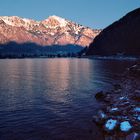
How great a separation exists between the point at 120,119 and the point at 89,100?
17182 millimetres

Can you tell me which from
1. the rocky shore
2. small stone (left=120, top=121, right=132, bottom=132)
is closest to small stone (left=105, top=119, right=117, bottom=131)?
the rocky shore

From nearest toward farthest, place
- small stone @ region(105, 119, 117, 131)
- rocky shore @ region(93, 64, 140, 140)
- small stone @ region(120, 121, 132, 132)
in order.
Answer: rocky shore @ region(93, 64, 140, 140), small stone @ region(120, 121, 132, 132), small stone @ region(105, 119, 117, 131)

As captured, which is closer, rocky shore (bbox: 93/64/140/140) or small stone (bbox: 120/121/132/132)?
rocky shore (bbox: 93/64/140/140)

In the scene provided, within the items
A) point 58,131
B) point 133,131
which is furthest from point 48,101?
point 133,131

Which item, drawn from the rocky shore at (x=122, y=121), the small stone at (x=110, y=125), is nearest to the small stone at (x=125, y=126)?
the rocky shore at (x=122, y=121)

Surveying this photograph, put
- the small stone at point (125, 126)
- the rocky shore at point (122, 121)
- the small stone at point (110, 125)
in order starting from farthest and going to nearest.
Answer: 1. the small stone at point (110, 125)
2. the small stone at point (125, 126)
3. the rocky shore at point (122, 121)

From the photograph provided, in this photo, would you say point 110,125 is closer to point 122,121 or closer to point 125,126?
point 122,121

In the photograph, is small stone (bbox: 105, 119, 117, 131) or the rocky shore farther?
small stone (bbox: 105, 119, 117, 131)

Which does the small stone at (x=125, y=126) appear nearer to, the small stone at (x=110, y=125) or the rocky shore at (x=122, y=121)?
the rocky shore at (x=122, y=121)

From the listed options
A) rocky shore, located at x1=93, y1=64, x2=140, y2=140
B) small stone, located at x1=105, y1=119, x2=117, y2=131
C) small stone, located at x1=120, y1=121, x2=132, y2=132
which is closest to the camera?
rocky shore, located at x1=93, y1=64, x2=140, y2=140

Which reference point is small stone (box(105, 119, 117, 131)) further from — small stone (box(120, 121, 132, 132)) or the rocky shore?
small stone (box(120, 121, 132, 132))

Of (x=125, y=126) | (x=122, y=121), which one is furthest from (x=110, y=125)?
(x=125, y=126)

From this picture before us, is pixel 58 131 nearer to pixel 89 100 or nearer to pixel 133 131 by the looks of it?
pixel 133 131

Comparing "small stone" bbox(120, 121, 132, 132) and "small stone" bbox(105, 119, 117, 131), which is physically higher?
"small stone" bbox(120, 121, 132, 132)
